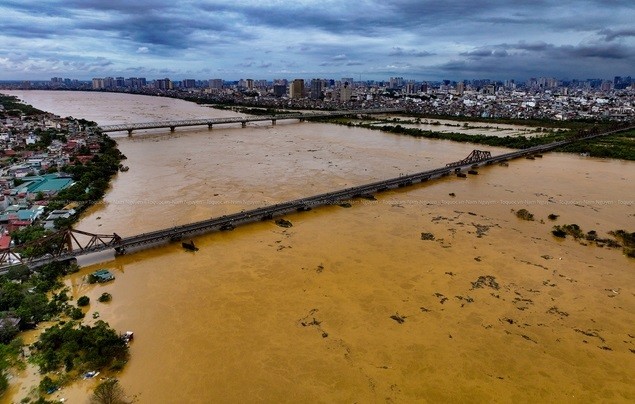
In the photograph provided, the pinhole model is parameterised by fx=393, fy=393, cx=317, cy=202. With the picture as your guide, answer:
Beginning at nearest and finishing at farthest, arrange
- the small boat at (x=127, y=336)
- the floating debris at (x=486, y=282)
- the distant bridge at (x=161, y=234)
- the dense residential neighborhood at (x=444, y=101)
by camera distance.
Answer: the small boat at (x=127, y=336), the floating debris at (x=486, y=282), the distant bridge at (x=161, y=234), the dense residential neighborhood at (x=444, y=101)

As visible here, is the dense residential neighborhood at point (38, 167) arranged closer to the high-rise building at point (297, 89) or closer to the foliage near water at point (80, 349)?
the foliage near water at point (80, 349)

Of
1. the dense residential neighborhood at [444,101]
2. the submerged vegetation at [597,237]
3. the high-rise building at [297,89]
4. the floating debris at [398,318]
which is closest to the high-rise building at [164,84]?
the dense residential neighborhood at [444,101]

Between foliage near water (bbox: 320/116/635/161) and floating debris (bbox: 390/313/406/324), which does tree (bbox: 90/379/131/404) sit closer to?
floating debris (bbox: 390/313/406/324)

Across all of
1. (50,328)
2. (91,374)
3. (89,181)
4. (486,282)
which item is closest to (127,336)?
(91,374)

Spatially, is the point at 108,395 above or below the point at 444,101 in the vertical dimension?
below

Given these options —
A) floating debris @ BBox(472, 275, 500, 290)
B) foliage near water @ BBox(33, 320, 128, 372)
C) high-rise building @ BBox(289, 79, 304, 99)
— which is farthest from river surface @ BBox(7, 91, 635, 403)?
high-rise building @ BBox(289, 79, 304, 99)

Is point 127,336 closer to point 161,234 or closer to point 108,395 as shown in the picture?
point 108,395

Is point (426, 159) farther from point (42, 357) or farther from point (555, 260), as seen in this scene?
point (42, 357)
